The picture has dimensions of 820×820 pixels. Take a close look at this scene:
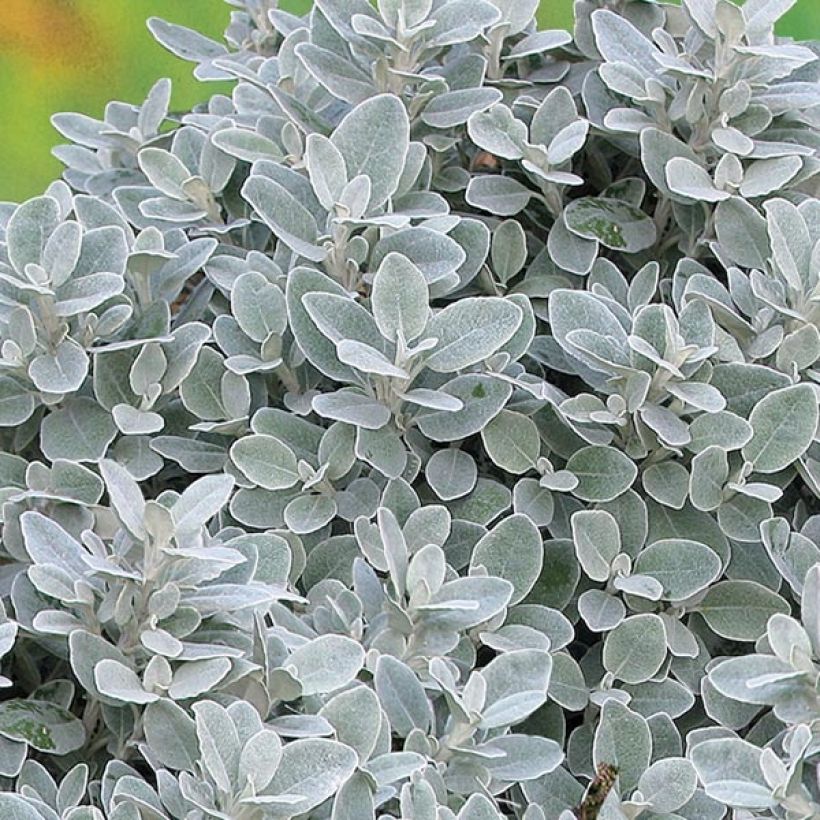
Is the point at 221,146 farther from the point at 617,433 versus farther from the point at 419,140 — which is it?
the point at 617,433

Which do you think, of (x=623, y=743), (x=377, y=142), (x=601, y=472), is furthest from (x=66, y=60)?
(x=623, y=743)

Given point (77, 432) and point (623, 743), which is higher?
point (77, 432)

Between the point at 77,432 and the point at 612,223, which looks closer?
the point at 77,432

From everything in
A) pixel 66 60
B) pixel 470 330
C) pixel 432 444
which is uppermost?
pixel 470 330

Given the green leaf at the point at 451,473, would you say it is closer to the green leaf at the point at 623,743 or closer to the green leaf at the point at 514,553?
the green leaf at the point at 514,553

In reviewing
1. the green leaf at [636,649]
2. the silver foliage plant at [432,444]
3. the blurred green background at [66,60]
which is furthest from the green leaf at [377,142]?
the blurred green background at [66,60]

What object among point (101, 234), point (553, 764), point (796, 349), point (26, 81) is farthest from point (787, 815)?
point (26, 81)

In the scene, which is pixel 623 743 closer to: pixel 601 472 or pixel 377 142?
pixel 601 472
